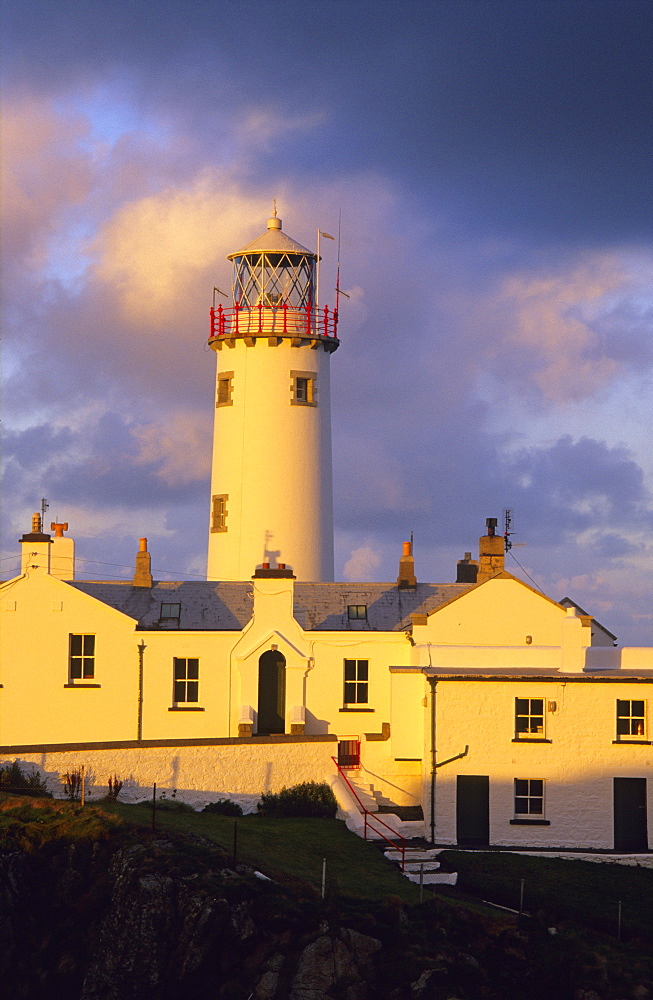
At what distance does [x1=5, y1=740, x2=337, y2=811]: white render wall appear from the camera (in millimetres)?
35406

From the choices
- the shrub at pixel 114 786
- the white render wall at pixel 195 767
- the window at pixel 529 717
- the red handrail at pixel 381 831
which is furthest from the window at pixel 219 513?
the window at pixel 529 717

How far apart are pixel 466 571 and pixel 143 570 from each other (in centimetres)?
1048

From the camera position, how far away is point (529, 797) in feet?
121

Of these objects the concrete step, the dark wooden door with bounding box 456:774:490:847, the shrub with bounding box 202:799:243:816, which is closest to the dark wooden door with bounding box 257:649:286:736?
the shrub with bounding box 202:799:243:816

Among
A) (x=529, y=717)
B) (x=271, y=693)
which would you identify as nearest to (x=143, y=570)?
(x=271, y=693)

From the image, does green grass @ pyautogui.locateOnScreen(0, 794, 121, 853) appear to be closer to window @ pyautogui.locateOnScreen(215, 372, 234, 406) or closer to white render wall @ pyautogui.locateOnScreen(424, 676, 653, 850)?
white render wall @ pyautogui.locateOnScreen(424, 676, 653, 850)

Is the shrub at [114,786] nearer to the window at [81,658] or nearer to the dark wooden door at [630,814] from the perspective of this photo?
the window at [81,658]

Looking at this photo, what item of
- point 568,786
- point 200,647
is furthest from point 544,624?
point 200,647

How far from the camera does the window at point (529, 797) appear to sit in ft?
121

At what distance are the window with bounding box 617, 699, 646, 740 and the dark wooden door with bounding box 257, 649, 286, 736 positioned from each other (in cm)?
954

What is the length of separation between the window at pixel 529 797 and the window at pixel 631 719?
246cm

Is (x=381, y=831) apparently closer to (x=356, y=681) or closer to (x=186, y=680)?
(x=356, y=681)

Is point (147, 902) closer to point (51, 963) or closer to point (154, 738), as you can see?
point (51, 963)

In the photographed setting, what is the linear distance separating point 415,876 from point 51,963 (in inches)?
313
